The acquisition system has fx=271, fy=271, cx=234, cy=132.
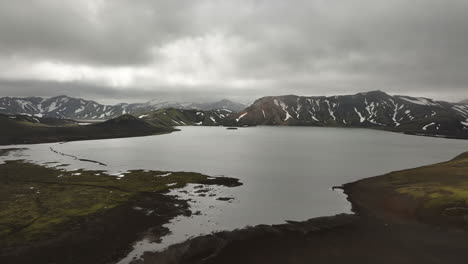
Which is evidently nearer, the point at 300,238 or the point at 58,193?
the point at 300,238

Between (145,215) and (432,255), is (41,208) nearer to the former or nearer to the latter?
(145,215)

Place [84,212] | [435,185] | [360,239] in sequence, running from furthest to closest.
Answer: [435,185]
[84,212]
[360,239]

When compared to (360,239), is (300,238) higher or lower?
lower

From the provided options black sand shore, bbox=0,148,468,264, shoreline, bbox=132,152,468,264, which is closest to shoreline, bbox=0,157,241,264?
black sand shore, bbox=0,148,468,264

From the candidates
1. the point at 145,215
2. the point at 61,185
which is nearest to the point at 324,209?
the point at 145,215

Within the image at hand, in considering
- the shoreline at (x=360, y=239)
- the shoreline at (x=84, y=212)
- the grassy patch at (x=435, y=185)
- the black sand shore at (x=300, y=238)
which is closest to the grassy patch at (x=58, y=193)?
the shoreline at (x=84, y=212)

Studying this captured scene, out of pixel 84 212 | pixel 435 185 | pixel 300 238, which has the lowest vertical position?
pixel 300 238

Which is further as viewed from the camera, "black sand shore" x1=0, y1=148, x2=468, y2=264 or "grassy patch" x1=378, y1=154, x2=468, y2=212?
"grassy patch" x1=378, y1=154, x2=468, y2=212

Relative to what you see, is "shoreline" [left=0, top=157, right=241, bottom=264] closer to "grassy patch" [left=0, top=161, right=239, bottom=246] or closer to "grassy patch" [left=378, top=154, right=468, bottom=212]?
"grassy patch" [left=0, top=161, right=239, bottom=246]

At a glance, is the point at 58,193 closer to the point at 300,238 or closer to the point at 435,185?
the point at 300,238

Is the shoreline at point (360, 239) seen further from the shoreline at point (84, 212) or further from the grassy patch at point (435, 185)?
the shoreline at point (84, 212)

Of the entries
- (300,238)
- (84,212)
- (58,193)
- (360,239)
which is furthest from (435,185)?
(58,193)
